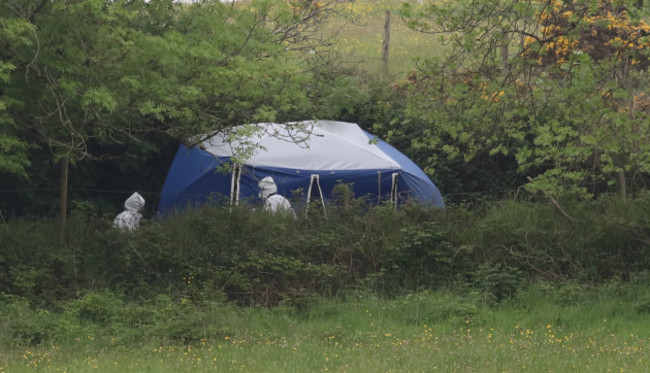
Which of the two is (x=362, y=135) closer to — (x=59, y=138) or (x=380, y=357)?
(x=59, y=138)

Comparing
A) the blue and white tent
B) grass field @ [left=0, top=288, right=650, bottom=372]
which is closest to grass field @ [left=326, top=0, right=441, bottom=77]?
the blue and white tent

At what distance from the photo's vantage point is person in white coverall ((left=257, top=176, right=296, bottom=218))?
15773 mm

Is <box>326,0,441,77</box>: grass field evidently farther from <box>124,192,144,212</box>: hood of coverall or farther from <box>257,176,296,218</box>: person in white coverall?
<box>124,192,144,212</box>: hood of coverall

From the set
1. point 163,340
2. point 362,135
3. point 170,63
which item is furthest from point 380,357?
point 362,135

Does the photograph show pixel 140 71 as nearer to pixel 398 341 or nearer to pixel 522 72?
pixel 522 72

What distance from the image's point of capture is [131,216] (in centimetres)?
1673

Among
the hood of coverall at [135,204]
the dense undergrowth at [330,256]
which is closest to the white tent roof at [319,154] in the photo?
the hood of coverall at [135,204]

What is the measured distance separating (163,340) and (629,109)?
7.91 metres

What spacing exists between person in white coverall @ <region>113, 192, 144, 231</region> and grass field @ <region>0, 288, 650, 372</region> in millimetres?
3840

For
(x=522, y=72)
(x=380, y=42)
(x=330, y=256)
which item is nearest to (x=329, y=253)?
(x=330, y=256)

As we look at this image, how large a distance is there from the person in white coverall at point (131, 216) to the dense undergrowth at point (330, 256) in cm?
35

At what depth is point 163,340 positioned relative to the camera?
33.5ft

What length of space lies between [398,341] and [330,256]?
464 cm

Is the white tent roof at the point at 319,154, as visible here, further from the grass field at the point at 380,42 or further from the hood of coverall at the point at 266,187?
the grass field at the point at 380,42
